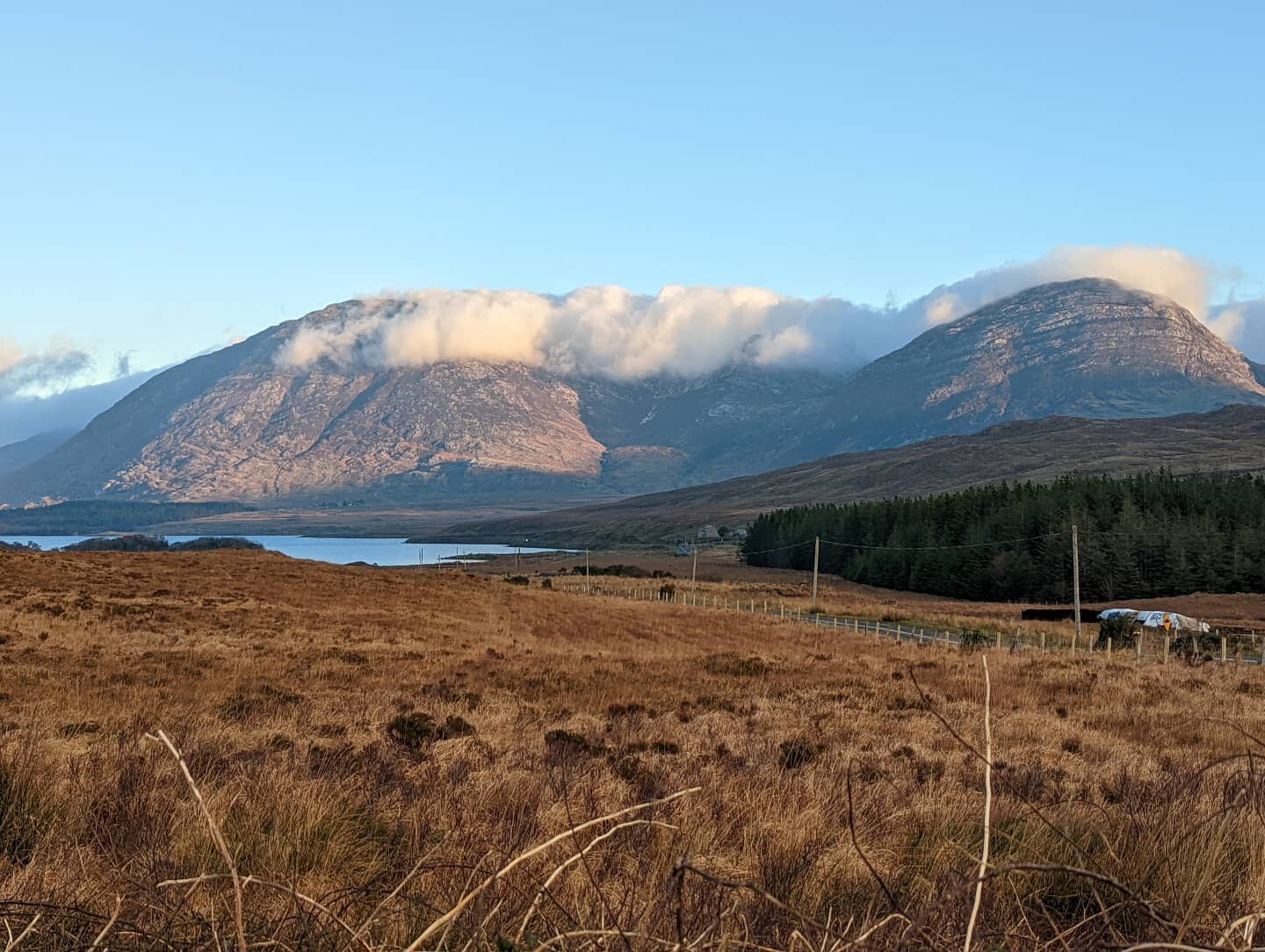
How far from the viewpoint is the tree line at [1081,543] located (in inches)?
3388

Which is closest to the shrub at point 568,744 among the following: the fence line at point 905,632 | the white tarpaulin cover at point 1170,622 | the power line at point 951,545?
the fence line at point 905,632

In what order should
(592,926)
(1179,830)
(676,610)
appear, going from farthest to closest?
(676,610) < (1179,830) < (592,926)

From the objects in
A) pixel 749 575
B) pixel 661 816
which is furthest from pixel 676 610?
pixel 749 575

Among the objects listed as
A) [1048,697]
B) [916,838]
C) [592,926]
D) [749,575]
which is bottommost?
[749,575]

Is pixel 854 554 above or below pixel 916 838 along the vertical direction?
below

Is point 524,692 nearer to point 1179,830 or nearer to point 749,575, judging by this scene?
point 1179,830

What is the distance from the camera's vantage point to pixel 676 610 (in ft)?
184

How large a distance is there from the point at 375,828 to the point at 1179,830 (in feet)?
13.4

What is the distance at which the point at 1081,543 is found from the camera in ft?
291

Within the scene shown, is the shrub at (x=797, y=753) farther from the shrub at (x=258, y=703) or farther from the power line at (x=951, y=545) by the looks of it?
the power line at (x=951, y=545)

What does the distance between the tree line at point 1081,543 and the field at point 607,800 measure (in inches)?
2582

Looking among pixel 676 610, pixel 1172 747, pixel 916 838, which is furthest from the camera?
pixel 676 610

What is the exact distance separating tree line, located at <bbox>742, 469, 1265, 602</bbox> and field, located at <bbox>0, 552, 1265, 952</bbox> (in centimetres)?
6557

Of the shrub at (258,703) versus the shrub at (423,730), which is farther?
the shrub at (258,703)
